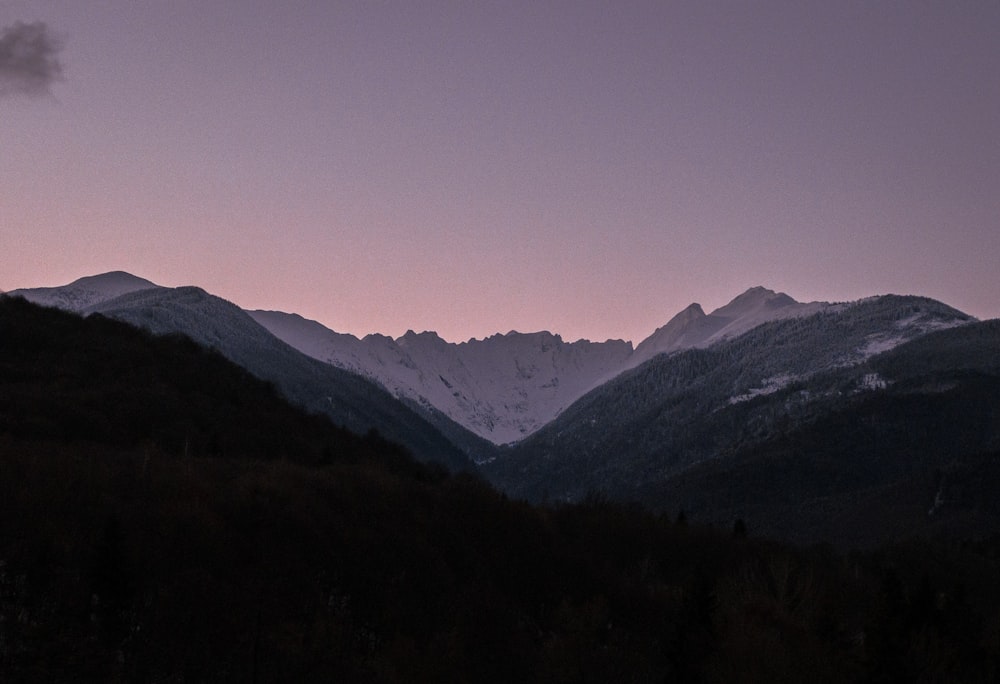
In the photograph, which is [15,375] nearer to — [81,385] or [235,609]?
[81,385]

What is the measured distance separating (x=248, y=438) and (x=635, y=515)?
63551 mm

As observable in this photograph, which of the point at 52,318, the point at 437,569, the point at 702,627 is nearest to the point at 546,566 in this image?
the point at 437,569

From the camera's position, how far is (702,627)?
52656 millimetres

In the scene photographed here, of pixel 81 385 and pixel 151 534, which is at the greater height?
pixel 81 385

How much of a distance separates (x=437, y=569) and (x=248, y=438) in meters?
26.8

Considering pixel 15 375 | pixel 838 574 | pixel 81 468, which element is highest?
pixel 15 375

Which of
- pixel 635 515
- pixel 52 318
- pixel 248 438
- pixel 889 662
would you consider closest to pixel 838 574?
pixel 635 515

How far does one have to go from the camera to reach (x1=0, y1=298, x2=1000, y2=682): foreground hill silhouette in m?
44.5

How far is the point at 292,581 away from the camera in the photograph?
177 ft

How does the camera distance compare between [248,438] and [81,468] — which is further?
[248,438]

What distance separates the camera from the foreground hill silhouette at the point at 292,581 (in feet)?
146

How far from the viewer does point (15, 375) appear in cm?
7994

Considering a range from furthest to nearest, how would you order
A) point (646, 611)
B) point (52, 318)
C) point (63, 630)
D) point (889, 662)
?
point (52, 318) → point (646, 611) → point (889, 662) → point (63, 630)

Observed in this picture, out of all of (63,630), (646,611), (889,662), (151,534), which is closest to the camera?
(63,630)
